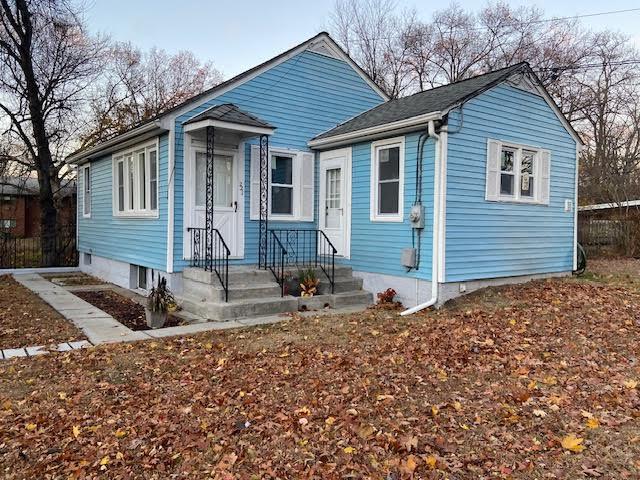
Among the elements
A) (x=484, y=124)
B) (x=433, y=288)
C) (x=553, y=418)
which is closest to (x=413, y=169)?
(x=484, y=124)

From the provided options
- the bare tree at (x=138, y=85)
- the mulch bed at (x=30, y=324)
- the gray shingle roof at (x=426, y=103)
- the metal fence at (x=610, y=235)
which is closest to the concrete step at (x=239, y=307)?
the mulch bed at (x=30, y=324)

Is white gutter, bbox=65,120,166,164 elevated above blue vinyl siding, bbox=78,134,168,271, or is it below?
above

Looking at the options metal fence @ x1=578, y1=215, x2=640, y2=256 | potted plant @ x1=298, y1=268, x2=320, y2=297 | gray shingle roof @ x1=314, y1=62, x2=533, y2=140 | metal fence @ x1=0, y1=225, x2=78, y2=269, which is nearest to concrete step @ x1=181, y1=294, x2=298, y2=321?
potted plant @ x1=298, y1=268, x2=320, y2=297

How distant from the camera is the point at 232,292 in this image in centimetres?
772

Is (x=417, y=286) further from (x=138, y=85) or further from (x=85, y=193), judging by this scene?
(x=138, y=85)

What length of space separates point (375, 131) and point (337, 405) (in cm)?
586

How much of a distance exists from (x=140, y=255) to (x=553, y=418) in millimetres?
8372

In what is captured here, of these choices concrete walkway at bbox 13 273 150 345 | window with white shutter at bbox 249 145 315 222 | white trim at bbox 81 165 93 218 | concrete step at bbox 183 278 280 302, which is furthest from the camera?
white trim at bbox 81 165 93 218

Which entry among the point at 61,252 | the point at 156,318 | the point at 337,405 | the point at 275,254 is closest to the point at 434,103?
the point at 275,254

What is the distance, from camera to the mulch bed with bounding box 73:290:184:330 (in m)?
7.41

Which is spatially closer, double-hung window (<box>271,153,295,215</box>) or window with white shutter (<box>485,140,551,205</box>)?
window with white shutter (<box>485,140,551,205</box>)

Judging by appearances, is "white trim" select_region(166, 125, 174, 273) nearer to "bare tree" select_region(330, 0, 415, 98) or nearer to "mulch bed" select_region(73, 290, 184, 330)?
"mulch bed" select_region(73, 290, 184, 330)

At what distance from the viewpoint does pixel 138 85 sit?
2556 cm

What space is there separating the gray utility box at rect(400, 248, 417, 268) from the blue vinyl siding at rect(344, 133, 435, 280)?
0.12 m
